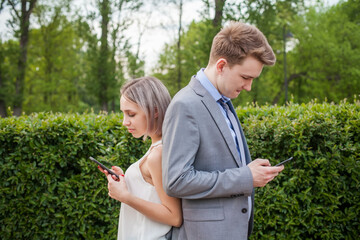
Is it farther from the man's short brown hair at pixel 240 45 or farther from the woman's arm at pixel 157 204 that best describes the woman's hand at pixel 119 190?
the man's short brown hair at pixel 240 45

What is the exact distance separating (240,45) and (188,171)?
2.53 feet

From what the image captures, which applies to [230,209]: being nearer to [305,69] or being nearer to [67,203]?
[67,203]

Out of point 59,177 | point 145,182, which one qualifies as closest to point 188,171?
point 145,182

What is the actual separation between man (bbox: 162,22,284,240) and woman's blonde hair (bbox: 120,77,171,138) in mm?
245

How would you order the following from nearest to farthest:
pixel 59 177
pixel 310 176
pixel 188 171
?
pixel 188 171
pixel 310 176
pixel 59 177

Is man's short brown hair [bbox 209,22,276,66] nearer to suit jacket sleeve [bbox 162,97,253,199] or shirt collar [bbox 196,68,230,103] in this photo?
shirt collar [bbox 196,68,230,103]

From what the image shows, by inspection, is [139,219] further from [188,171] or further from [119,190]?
[188,171]

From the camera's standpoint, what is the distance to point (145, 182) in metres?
2.11

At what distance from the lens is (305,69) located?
27.2 meters

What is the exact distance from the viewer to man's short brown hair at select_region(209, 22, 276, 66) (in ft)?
6.30

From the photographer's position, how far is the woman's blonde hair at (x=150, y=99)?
83.0 inches

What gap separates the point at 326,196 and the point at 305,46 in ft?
81.3

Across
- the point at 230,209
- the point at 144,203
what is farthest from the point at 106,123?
the point at 230,209

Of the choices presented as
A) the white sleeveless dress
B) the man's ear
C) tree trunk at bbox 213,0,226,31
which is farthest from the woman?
tree trunk at bbox 213,0,226,31
